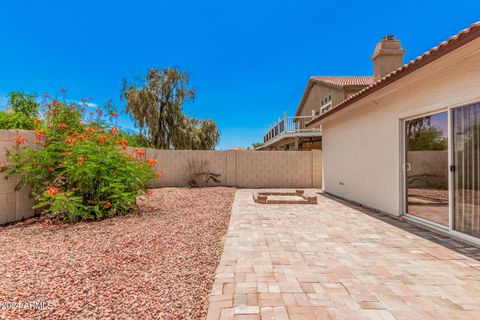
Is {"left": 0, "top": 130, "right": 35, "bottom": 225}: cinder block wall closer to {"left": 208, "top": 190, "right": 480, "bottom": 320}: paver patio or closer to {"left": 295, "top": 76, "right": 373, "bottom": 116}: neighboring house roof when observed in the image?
{"left": 208, "top": 190, "right": 480, "bottom": 320}: paver patio

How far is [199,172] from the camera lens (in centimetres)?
1088

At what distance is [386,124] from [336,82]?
418 inches

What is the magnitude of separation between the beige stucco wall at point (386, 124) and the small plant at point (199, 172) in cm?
535

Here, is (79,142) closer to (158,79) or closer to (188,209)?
(188,209)

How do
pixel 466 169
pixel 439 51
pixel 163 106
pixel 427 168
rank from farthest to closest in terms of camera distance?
pixel 163 106
pixel 427 168
pixel 466 169
pixel 439 51

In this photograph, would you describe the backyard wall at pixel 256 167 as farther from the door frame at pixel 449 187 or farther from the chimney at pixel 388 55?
the door frame at pixel 449 187

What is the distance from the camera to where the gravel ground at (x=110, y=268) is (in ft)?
6.61

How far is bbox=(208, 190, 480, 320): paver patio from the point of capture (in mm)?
1990

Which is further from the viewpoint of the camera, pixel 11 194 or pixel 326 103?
pixel 326 103

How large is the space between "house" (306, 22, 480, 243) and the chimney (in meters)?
2.54

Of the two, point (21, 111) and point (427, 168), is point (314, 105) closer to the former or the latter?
point (427, 168)

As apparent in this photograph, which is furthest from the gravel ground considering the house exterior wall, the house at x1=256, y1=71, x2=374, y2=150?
the house exterior wall

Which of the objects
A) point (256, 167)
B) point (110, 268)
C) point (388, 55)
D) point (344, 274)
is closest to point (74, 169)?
point (110, 268)

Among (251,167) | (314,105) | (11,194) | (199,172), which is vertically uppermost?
(314,105)
